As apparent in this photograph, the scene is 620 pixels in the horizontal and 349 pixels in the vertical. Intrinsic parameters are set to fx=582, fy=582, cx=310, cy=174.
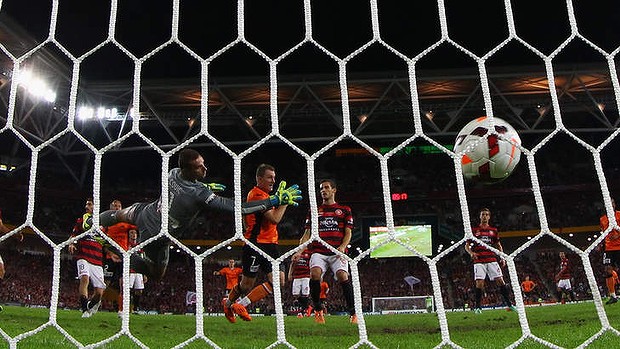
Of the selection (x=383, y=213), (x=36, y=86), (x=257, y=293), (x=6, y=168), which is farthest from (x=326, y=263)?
(x=383, y=213)

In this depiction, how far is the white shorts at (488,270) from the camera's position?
6.60 m

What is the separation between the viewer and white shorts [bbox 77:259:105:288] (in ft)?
18.9

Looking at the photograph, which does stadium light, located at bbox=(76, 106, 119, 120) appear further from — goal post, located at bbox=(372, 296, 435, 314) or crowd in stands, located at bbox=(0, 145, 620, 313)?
goal post, located at bbox=(372, 296, 435, 314)

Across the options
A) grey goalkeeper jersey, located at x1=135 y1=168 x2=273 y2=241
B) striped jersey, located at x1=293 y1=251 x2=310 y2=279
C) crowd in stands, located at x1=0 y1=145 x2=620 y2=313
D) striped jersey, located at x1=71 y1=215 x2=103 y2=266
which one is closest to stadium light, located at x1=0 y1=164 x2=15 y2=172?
crowd in stands, located at x1=0 y1=145 x2=620 y2=313

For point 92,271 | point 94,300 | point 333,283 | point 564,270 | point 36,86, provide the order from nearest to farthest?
1. point 92,271
2. point 94,300
3. point 564,270
4. point 36,86
5. point 333,283

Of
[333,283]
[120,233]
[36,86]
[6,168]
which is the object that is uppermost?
[36,86]

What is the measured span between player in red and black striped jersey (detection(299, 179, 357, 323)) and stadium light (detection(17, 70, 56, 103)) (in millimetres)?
10326

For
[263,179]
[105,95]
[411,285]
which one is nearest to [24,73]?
[105,95]

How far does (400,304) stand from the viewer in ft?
55.0

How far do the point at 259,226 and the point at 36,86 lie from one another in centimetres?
1104

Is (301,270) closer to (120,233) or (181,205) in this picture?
(120,233)

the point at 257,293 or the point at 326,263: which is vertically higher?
the point at 326,263

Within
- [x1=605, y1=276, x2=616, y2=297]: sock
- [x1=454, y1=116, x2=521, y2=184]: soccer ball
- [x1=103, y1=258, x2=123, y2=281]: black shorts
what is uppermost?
[x1=454, y1=116, x2=521, y2=184]: soccer ball

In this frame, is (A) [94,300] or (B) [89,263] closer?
(B) [89,263]
